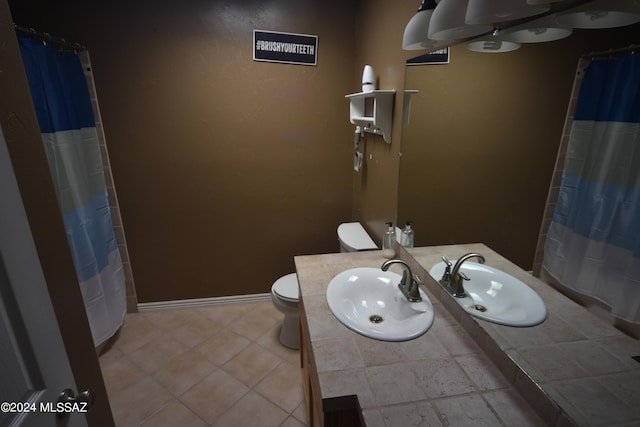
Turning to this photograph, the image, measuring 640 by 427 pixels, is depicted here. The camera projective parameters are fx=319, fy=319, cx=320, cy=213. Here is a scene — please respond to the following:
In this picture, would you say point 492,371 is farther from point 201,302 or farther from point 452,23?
point 201,302

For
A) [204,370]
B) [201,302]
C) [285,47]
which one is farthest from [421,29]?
[201,302]

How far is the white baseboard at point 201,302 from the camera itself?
2.69 meters

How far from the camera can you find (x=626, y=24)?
2.28 feet

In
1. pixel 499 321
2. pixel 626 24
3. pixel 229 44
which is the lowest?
pixel 499 321

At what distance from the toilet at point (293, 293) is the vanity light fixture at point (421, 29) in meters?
1.21

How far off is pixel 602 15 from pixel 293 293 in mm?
→ 1913

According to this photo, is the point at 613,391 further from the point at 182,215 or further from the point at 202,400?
the point at 182,215

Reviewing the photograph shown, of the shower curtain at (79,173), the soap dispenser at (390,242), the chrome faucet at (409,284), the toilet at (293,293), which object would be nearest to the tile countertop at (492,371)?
the chrome faucet at (409,284)

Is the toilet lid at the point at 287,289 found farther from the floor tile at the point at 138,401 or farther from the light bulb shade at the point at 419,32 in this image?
the light bulb shade at the point at 419,32

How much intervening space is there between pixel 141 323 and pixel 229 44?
224 centimetres

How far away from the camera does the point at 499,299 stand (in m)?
1.08

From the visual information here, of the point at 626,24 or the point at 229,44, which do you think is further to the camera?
the point at 229,44

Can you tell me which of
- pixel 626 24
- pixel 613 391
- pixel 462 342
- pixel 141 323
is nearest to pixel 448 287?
pixel 462 342

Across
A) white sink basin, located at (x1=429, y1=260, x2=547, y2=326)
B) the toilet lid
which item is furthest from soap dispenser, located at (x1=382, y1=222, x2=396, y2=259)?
the toilet lid
